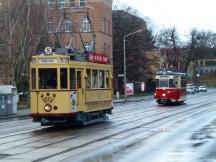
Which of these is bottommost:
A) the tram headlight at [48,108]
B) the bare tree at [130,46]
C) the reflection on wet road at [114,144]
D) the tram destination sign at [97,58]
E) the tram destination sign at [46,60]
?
the reflection on wet road at [114,144]

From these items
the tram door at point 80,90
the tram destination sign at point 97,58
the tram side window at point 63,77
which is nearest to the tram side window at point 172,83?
the tram destination sign at point 97,58

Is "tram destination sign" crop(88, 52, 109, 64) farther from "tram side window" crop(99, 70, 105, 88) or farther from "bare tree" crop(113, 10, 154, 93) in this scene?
"bare tree" crop(113, 10, 154, 93)

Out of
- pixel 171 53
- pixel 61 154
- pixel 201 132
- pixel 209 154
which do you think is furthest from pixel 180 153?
pixel 171 53

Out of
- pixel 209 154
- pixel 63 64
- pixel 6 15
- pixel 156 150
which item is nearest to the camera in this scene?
pixel 209 154

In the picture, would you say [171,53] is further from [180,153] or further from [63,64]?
[180,153]

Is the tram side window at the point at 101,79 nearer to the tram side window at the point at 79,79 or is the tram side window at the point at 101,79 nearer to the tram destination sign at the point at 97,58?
the tram destination sign at the point at 97,58

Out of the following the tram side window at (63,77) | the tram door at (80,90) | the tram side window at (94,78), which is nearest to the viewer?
the tram side window at (63,77)

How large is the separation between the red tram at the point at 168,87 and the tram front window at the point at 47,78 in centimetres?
2660

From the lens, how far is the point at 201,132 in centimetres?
2036

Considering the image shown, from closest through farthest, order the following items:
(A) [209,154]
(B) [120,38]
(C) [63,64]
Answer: (A) [209,154], (C) [63,64], (B) [120,38]

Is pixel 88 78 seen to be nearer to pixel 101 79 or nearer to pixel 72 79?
pixel 72 79

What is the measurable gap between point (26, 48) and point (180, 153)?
128 feet

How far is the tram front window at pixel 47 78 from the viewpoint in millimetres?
22391

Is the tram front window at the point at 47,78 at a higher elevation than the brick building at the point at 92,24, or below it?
below
